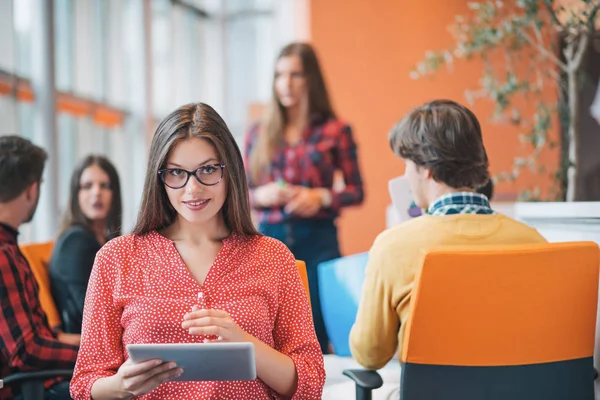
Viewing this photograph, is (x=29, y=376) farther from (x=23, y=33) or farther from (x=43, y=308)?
(x=23, y=33)

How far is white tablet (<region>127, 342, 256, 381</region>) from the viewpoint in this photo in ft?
4.54

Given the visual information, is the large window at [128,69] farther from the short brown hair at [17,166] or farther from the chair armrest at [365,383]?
the chair armrest at [365,383]

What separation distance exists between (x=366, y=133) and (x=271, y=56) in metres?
2.01

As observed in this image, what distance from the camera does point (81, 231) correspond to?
2.99m

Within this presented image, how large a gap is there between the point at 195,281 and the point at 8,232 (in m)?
0.96

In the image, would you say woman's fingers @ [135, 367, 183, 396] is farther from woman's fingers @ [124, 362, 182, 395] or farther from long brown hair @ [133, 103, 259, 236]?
long brown hair @ [133, 103, 259, 236]

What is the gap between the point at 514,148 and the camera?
696 cm

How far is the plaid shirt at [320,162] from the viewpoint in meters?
3.46

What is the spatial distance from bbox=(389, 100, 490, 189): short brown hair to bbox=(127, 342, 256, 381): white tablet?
875 mm

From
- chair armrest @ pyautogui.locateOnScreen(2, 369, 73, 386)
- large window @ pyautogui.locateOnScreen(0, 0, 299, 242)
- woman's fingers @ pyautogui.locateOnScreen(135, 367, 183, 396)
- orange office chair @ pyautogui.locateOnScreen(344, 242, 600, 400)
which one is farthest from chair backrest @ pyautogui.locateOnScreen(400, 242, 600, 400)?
large window @ pyautogui.locateOnScreen(0, 0, 299, 242)

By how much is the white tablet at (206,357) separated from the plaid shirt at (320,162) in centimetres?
195

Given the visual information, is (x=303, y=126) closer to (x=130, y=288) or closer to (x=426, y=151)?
(x=426, y=151)

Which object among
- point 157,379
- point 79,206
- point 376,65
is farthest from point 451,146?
point 376,65

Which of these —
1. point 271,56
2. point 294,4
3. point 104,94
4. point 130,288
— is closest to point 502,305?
point 130,288
